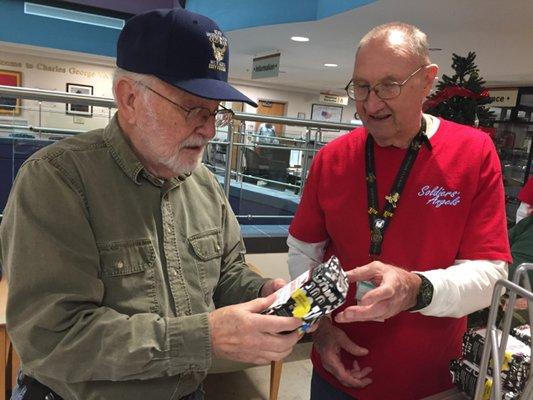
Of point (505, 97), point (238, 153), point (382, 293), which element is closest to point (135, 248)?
point (382, 293)

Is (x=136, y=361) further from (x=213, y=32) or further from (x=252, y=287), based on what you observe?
(x=213, y=32)

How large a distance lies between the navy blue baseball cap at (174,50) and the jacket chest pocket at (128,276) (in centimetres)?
38

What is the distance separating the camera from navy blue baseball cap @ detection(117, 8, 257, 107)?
0.99m

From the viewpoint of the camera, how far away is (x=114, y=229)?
1.00m

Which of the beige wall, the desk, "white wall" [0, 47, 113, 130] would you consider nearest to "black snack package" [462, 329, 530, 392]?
the desk

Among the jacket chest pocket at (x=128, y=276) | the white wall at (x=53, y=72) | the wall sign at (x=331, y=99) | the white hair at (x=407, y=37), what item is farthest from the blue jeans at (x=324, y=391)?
the wall sign at (x=331, y=99)

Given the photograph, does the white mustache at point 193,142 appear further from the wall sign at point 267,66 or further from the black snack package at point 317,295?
the wall sign at point 267,66

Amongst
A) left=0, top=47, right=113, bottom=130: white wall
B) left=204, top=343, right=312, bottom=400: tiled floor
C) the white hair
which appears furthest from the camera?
left=0, top=47, right=113, bottom=130: white wall

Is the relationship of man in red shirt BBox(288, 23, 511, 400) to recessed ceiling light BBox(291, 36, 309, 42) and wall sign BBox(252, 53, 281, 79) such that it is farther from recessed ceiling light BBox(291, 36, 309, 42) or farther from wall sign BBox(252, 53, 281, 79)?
wall sign BBox(252, 53, 281, 79)

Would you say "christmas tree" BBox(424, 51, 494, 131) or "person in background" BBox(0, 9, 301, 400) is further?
"christmas tree" BBox(424, 51, 494, 131)

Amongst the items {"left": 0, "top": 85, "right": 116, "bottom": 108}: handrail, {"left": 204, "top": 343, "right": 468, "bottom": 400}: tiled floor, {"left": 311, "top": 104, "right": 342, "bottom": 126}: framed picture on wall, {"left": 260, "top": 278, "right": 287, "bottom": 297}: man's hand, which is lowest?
{"left": 204, "top": 343, "right": 468, "bottom": 400}: tiled floor

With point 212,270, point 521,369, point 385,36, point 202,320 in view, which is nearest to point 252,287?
point 212,270

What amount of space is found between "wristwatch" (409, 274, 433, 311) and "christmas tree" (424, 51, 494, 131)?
96cm

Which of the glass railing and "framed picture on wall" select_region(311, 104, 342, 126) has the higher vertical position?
"framed picture on wall" select_region(311, 104, 342, 126)
